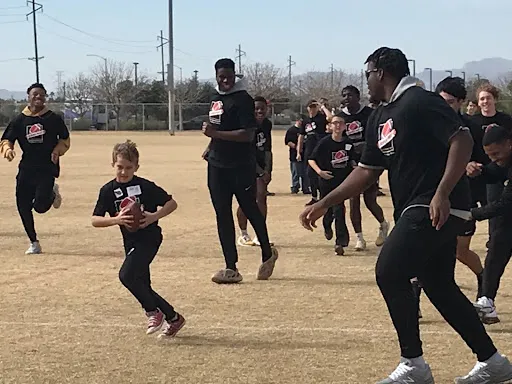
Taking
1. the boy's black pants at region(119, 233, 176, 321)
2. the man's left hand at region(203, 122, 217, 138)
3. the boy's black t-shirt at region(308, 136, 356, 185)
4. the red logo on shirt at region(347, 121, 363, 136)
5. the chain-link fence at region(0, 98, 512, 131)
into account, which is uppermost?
the man's left hand at region(203, 122, 217, 138)

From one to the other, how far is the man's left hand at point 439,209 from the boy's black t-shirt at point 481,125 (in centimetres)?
230

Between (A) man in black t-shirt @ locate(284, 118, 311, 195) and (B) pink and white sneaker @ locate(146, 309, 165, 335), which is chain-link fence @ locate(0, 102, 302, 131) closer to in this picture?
(A) man in black t-shirt @ locate(284, 118, 311, 195)

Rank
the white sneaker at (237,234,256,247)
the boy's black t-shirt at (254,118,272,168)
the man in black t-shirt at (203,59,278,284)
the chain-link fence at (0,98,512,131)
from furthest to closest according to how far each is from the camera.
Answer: the chain-link fence at (0,98,512,131) → the boy's black t-shirt at (254,118,272,168) → the white sneaker at (237,234,256,247) → the man in black t-shirt at (203,59,278,284)

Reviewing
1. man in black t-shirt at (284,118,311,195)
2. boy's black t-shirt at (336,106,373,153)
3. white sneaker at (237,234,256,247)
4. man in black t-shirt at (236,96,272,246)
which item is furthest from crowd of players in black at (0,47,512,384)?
man in black t-shirt at (284,118,311,195)

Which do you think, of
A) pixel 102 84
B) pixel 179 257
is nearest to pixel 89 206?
pixel 179 257

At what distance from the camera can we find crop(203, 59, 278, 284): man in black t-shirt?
29.6 ft

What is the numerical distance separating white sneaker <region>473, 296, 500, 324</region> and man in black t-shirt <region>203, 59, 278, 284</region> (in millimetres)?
2716

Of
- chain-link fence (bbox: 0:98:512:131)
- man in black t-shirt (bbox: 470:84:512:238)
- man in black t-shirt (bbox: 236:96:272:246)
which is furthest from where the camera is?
chain-link fence (bbox: 0:98:512:131)

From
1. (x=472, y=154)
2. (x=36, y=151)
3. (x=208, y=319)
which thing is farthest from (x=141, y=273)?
(x=36, y=151)

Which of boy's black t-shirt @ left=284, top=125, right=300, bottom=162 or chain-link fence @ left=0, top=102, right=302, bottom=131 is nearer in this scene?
boy's black t-shirt @ left=284, top=125, right=300, bottom=162

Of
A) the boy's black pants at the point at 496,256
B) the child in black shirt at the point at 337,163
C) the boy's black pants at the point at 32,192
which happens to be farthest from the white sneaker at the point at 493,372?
the boy's black pants at the point at 32,192

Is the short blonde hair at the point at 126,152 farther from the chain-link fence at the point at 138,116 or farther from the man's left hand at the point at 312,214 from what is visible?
the chain-link fence at the point at 138,116

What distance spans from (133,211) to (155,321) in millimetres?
870

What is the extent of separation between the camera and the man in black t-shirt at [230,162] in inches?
355
